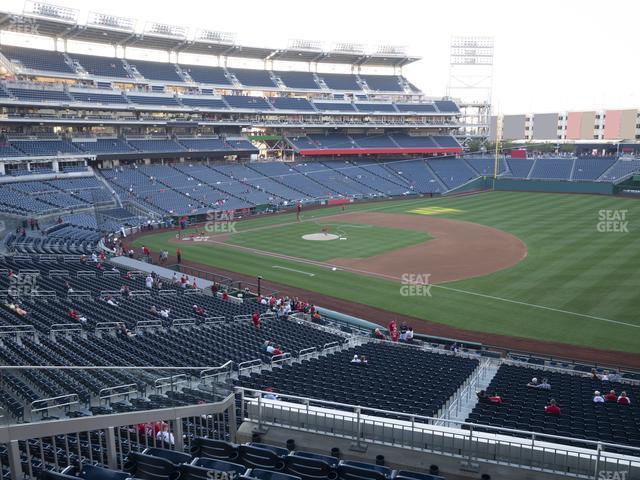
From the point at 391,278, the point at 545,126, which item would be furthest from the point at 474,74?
the point at 391,278

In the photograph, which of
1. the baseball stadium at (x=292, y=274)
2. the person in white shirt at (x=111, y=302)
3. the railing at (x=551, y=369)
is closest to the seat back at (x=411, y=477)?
the baseball stadium at (x=292, y=274)

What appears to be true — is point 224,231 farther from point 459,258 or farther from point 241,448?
point 241,448

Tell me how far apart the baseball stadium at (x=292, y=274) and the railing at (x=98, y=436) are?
0.14ft

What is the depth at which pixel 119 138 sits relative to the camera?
6419 cm

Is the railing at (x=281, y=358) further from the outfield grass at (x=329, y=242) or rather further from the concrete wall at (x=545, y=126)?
the concrete wall at (x=545, y=126)

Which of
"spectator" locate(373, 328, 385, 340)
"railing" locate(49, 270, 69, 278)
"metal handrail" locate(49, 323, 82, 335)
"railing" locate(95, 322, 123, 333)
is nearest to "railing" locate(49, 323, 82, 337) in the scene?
"metal handrail" locate(49, 323, 82, 335)

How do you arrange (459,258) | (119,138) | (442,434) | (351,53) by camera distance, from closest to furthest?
(442,434)
(459,258)
(119,138)
(351,53)

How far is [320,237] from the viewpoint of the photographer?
44938mm

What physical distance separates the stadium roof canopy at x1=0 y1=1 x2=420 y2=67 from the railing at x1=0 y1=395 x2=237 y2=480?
59.5 metres

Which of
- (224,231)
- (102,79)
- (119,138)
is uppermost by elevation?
(102,79)

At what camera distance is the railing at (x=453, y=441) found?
805cm

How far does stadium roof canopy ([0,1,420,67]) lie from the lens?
193ft

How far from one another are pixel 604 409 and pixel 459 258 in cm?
2385

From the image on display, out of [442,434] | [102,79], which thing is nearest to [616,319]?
[442,434]
